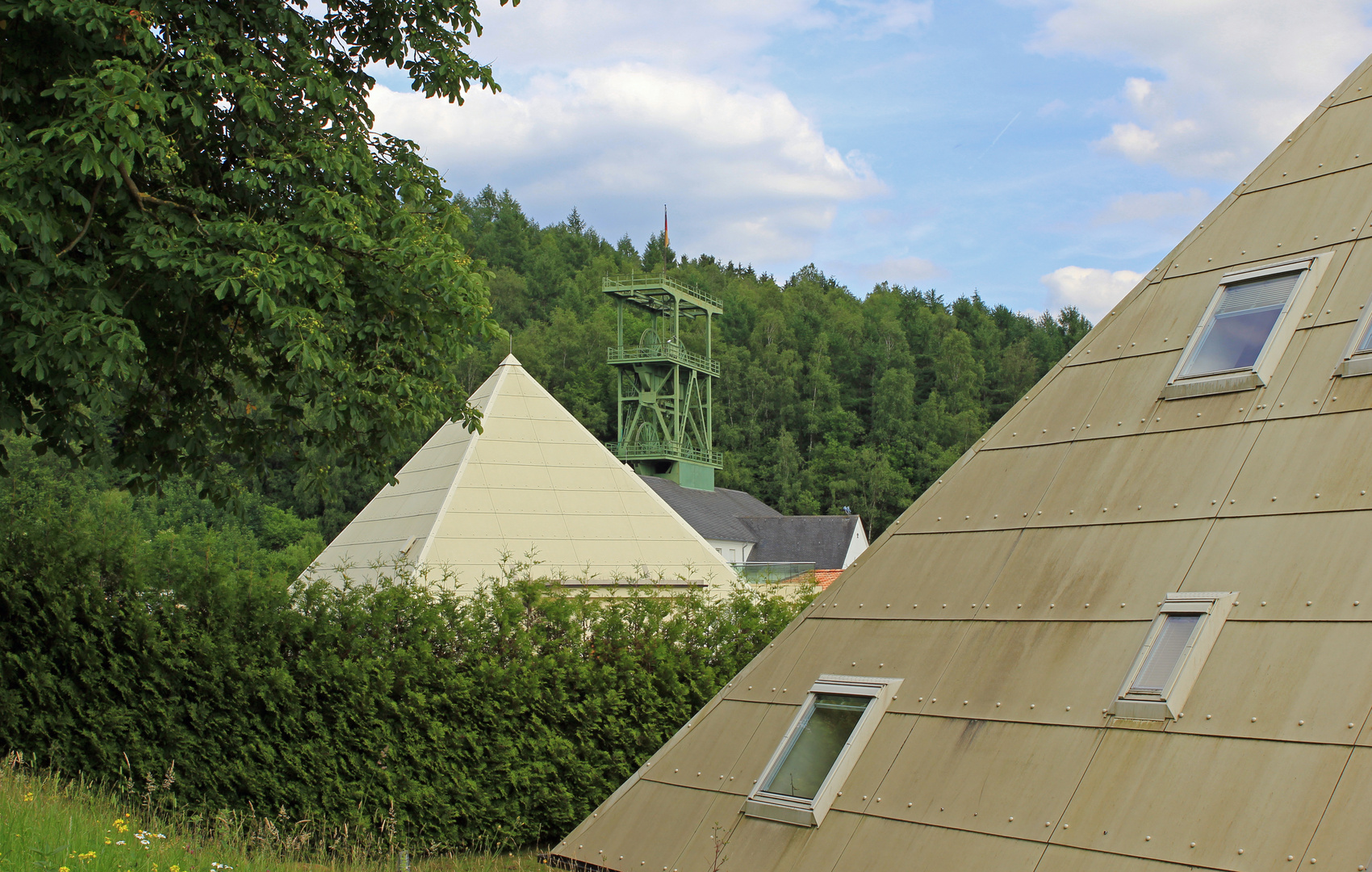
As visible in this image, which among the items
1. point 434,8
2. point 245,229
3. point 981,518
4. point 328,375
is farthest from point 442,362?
point 981,518

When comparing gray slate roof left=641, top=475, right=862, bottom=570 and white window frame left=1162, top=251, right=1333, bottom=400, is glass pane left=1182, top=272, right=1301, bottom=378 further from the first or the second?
gray slate roof left=641, top=475, right=862, bottom=570

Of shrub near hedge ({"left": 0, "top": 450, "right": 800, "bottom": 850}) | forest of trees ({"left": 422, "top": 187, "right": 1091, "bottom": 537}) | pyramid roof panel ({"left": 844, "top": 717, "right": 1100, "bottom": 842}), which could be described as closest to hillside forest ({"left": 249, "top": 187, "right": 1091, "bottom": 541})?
forest of trees ({"left": 422, "top": 187, "right": 1091, "bottom": 537})

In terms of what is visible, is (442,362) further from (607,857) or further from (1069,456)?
(1069,456)

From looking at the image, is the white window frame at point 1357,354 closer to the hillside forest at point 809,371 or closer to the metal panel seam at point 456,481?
the metal panel seam at point 456,481

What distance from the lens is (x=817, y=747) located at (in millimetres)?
7051

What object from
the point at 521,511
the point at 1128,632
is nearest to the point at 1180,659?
the point at 1128,632

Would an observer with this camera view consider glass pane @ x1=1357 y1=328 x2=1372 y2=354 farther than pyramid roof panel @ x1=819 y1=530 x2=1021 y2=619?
No

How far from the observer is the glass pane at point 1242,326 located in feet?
22.2

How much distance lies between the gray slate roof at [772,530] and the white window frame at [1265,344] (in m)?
49.3

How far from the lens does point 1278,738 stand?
5.11 meters

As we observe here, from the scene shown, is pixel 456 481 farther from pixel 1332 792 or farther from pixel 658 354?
pixel 658 354

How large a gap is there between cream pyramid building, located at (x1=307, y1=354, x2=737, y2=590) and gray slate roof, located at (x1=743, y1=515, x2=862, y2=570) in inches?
1644

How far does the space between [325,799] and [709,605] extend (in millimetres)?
4724

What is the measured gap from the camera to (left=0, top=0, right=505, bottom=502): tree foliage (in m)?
7.22
